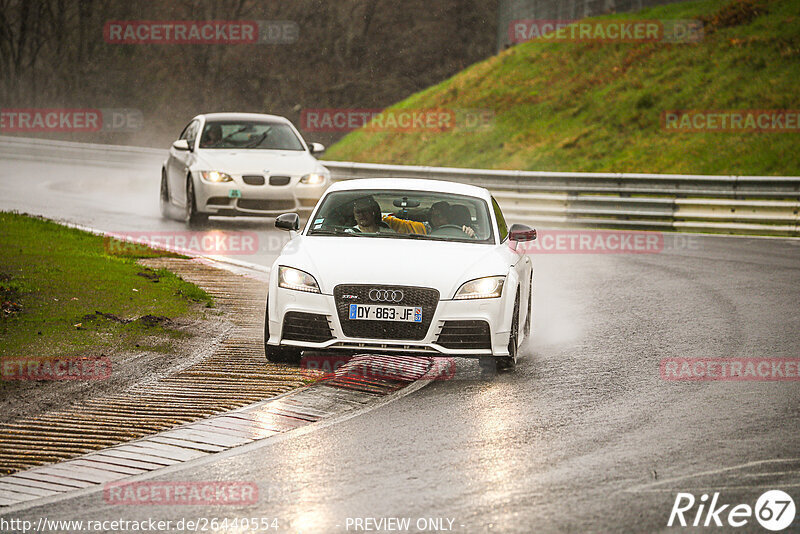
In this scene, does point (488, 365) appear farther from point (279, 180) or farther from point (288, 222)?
point (279, 180)

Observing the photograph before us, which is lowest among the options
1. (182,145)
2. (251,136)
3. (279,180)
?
(279,180)

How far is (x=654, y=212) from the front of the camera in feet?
71.2

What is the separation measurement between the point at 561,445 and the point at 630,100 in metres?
27.8

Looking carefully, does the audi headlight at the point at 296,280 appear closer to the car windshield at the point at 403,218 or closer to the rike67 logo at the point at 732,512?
the car windshield at the point at 403,218

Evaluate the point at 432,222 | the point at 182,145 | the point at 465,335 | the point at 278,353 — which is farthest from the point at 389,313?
the point at 182,145

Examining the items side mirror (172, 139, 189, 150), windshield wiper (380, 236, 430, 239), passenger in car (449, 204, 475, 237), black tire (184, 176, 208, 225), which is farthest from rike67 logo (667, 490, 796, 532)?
side mirror (172, 139, 189, 150)

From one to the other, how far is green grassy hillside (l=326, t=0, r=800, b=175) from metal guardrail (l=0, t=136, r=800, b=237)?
5.55 meters

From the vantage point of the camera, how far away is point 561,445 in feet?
22.6

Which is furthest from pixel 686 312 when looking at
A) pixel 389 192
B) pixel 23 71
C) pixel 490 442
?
pixel 23 71

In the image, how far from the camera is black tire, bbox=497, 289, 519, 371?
355 inches

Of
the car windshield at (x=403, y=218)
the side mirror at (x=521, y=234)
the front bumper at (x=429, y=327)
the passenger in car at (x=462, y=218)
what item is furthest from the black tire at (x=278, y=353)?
the side mirror at (x=521, y=234)

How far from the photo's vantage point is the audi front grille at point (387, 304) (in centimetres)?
862

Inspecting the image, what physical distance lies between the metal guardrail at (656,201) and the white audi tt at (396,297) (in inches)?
487

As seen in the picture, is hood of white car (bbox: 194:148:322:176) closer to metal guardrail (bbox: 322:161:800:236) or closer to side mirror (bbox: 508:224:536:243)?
metal guardrail (bbox: 322:161:800:236)
